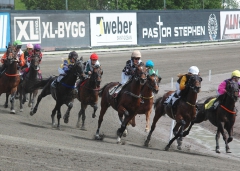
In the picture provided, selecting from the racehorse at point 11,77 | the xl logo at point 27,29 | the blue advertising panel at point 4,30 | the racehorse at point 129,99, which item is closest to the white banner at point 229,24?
the xl logo at point 27,29

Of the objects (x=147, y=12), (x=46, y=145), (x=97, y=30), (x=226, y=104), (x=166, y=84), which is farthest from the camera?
(x=147, y=12)

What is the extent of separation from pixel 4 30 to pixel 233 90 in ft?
74.3

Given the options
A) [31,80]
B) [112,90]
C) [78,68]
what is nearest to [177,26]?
[31,80]

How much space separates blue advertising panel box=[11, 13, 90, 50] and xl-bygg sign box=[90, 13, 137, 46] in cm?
70

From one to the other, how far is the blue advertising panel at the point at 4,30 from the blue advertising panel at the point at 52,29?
42 centimetres

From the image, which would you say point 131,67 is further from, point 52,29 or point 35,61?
point 52,29

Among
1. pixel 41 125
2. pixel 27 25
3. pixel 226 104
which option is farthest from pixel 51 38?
pixel 226 104

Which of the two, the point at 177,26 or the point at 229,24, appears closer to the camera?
the point at 177,26

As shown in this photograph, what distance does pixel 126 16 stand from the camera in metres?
42.7

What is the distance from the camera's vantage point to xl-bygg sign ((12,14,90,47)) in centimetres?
3562

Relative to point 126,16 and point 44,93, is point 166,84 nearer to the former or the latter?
point 44,93

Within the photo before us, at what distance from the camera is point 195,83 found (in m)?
13.7

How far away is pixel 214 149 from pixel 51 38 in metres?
23.1

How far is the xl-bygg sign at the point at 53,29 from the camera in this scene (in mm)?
35625
